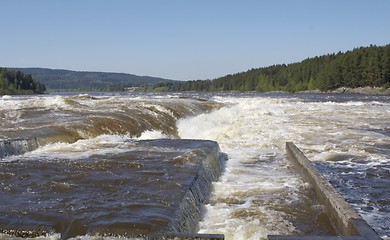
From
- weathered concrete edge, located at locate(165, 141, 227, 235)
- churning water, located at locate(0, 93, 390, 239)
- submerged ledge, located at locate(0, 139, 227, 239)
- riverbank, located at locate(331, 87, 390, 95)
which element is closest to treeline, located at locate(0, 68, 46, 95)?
riverbank, located at locate(331, 87, 390, 95)

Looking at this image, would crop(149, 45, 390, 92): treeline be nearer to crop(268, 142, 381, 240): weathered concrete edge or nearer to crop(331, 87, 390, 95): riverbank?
crop(331, 87, 390, 95): riverbank

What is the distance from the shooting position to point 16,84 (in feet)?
385

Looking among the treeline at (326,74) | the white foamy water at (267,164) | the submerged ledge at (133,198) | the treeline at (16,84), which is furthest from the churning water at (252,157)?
the treeline at (16,84)

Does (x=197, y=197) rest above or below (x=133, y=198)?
below

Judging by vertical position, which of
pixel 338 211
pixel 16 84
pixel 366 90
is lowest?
pixel 16 84

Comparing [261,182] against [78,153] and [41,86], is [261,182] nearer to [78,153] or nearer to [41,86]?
[78,153]

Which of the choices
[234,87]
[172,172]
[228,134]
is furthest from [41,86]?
[172,172]

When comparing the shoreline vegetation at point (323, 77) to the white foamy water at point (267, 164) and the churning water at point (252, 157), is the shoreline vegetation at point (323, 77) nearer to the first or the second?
the white foamy water at point (267, 164)

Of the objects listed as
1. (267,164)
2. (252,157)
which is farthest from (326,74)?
(267,164)

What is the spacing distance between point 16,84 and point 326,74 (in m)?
90.4

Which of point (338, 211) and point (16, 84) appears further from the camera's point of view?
point (16, 84)

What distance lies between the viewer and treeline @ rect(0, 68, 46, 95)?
110188mm

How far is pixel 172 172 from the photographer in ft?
28.2

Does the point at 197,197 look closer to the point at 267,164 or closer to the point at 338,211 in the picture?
the point at 338,211
